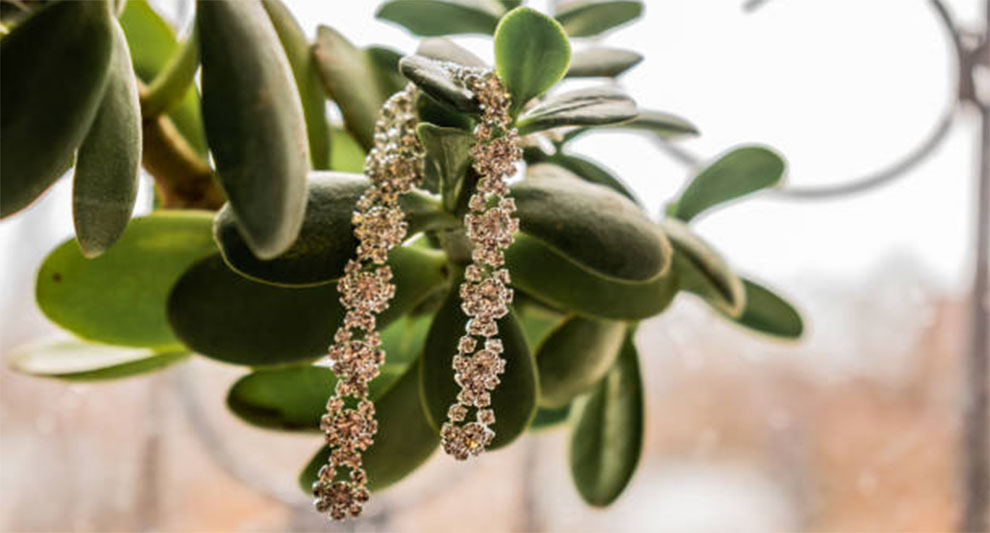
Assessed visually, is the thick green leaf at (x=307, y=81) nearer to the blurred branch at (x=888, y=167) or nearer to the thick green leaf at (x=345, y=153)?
the thick green leaf at (x=345, y=153)

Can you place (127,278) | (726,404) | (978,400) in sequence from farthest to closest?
1. (726,404)
2. (978,400)
3. (127,278)

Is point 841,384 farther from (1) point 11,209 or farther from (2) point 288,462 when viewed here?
(1) point 11,209

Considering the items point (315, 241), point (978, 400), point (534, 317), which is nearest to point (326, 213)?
point (315, 241)

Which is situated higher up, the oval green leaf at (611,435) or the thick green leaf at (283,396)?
the thick green leaf at (283,396)

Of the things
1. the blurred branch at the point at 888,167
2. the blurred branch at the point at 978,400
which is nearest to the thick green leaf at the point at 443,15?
the blurred branch at the point at 888,167

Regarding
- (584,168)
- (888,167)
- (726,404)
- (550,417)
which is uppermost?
(584,168)

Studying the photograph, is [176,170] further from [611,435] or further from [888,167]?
[888,167]
